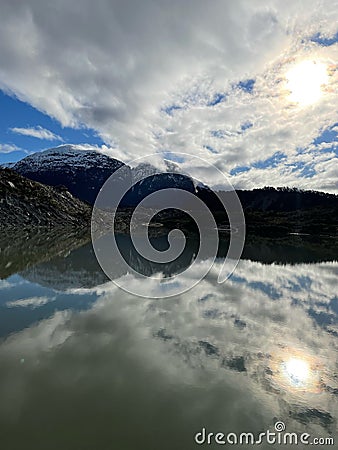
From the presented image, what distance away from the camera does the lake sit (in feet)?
30.8

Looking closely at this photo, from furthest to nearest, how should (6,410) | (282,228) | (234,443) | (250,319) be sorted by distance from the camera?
(282,228), (250,319), (6,410), (234,443)

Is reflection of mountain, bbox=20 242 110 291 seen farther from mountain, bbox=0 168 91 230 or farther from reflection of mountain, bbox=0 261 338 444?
mountain, bbox=0 168 91 230

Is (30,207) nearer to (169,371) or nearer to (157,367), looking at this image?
(157,367)

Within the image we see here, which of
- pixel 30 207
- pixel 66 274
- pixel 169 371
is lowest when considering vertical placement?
pixel 169 371

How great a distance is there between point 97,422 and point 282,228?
16914 cm

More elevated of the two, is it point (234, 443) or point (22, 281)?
point (22, 281)

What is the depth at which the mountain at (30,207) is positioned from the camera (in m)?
115

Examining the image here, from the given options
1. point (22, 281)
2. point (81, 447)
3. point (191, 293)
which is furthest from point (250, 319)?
point (22, 281)

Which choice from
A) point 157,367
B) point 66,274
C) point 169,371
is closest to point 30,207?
point 66,274

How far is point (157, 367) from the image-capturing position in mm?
13344

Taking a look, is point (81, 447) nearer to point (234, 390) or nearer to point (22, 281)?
point (234, 390)

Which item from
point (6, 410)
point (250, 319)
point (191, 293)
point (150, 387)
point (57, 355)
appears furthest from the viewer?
point (191, 293)

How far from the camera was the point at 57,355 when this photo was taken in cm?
1400

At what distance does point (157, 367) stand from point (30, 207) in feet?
408
